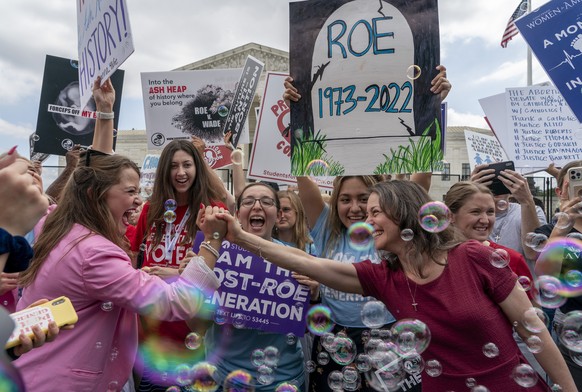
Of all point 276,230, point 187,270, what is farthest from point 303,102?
point 187,270

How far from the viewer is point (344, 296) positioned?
2670 mm

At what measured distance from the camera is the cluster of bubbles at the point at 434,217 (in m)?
2.11

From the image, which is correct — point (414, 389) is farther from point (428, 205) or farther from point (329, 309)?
point (428, 205)

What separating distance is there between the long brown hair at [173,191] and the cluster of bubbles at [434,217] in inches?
51.8

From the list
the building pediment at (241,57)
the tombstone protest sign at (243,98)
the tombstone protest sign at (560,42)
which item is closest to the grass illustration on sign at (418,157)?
the tombstone protest sign at (560,42)

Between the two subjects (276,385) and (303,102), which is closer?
(276,385)

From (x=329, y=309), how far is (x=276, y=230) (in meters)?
1.16

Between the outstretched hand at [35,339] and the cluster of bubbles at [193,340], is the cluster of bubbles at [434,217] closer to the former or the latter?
the cluster of bubbles at [193,340]

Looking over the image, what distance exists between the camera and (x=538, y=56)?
3.76m

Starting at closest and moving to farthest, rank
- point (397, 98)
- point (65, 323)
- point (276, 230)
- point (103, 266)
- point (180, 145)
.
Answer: point (65, 323)
point (103, 266)
point (397, 98)
point (180, 145)
point (276, 230)

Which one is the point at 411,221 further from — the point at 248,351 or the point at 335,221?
the point at 248,351

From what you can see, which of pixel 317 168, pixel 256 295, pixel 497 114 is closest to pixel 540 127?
pixel 497 114

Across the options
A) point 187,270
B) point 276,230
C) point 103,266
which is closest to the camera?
point 103,266

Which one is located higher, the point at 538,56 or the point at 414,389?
the point at 538,56
